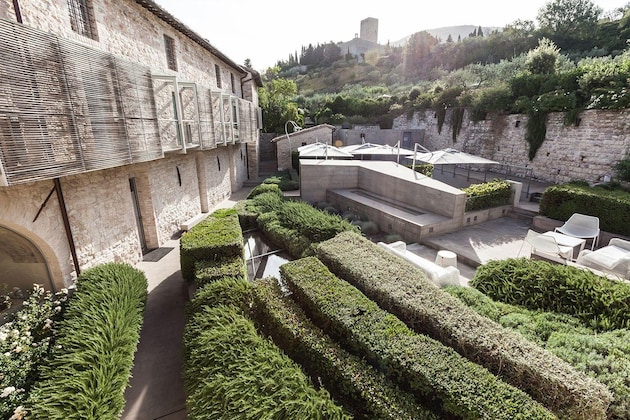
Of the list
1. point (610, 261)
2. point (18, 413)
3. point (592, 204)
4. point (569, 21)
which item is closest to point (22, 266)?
point (18, 413)

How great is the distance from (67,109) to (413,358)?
7.11 meters

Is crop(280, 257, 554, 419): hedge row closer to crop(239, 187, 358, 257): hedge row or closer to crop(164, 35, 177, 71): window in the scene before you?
crop(239, 187, 358, 257): hedge row

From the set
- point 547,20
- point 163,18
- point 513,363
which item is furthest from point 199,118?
point 547,20

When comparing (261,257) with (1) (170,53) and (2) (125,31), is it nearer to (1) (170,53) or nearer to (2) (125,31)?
(2) (125,31)

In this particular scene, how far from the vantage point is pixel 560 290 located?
5.01 metres

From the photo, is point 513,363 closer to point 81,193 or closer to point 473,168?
point 81,193

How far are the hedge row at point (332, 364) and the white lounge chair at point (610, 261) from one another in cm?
630

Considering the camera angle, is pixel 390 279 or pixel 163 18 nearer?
pixel 390 279

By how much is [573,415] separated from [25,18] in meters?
10.0

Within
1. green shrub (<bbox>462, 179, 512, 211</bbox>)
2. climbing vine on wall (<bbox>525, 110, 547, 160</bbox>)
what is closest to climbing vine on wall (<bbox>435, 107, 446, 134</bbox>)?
climbing vine on wall (<bbox>525, 110, 547, 160</bbox>)

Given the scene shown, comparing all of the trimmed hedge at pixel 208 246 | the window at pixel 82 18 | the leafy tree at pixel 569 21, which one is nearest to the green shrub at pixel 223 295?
the trimmed hedge at pixel 208 246

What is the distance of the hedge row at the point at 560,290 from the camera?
453 centimetres

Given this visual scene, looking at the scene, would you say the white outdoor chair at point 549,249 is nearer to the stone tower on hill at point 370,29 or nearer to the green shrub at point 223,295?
the green shrub at point 223,295

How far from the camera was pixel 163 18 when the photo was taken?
31.7ft
